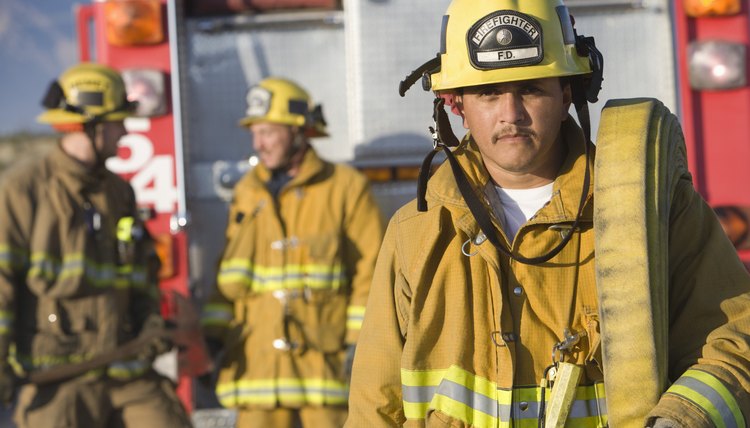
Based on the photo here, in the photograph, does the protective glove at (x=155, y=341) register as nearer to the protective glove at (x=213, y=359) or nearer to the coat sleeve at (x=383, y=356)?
the protective glove at (x=213, y=359)

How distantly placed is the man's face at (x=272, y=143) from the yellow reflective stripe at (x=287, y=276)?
45 cm

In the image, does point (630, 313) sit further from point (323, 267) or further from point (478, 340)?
point (323, 267)

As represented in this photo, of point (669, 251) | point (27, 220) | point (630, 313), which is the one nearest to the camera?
point (630, 313)

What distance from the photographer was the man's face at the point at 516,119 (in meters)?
2.48

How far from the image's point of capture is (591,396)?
7.96 ft

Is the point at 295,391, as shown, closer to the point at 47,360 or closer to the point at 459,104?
the point at 47,360

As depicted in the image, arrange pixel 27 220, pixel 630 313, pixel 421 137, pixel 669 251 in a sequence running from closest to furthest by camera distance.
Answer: pixel 630 313 < pixel 669 251 < pixel 27 220 < pixel 421 137

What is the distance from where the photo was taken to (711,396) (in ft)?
7.15

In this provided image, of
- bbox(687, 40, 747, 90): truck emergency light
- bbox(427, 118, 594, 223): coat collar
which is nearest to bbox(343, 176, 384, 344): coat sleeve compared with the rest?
bbox(687, 40, 747, 90): truck emergency light

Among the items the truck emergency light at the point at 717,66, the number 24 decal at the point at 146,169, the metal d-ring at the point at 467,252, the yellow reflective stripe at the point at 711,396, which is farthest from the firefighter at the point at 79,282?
the yellow reflective stripe at the point at 711,396

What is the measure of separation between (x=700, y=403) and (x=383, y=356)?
69 cm

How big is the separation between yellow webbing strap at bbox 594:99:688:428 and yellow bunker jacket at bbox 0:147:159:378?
2.94 m

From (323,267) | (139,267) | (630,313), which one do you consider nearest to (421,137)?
(323,267)

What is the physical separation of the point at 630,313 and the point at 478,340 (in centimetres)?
36
